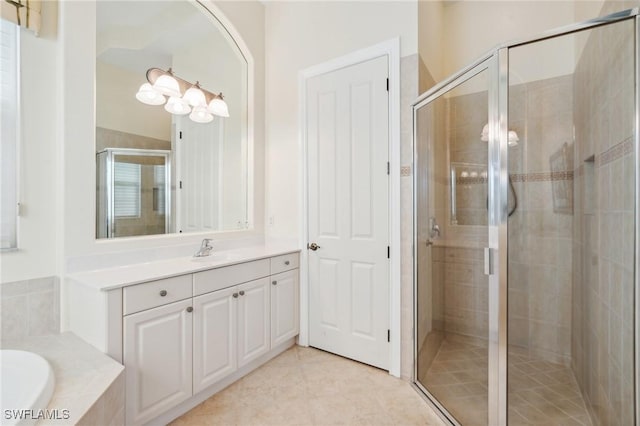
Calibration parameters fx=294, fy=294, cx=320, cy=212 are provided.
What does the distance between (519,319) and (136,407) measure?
2.12 meters

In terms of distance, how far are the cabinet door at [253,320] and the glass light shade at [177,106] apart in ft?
4.69

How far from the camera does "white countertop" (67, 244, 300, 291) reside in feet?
4.93

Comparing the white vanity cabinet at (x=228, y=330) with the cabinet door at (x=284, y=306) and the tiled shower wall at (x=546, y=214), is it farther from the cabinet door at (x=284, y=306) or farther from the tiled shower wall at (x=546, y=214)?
the tiled shower wall at (x=546, y=214)

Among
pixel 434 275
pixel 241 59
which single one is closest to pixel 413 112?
pixel 434 275

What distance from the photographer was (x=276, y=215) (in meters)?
2.85

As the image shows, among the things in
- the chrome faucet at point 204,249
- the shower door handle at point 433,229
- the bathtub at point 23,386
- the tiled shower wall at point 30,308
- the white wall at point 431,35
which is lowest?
the bathtub at point 23,386

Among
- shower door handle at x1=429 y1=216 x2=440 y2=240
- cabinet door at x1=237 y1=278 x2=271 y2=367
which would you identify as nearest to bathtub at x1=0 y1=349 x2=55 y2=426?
cabinet door at x1=237 y1=278 x2=271 y2=367

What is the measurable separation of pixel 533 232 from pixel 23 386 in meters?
2.73

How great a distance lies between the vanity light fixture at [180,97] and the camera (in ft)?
6.85

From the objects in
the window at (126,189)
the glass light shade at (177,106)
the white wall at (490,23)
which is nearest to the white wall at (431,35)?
the white wall at (490,23)

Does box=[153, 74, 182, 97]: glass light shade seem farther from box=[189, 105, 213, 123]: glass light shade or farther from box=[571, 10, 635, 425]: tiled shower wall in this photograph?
box=[571, 10, 635, 425]: tiled shower wall

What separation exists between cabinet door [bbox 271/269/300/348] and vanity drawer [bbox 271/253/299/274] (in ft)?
0.13

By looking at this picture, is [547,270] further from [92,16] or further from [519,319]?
[92,16]

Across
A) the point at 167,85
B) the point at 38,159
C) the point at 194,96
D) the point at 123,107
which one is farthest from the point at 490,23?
the point at 38,159
